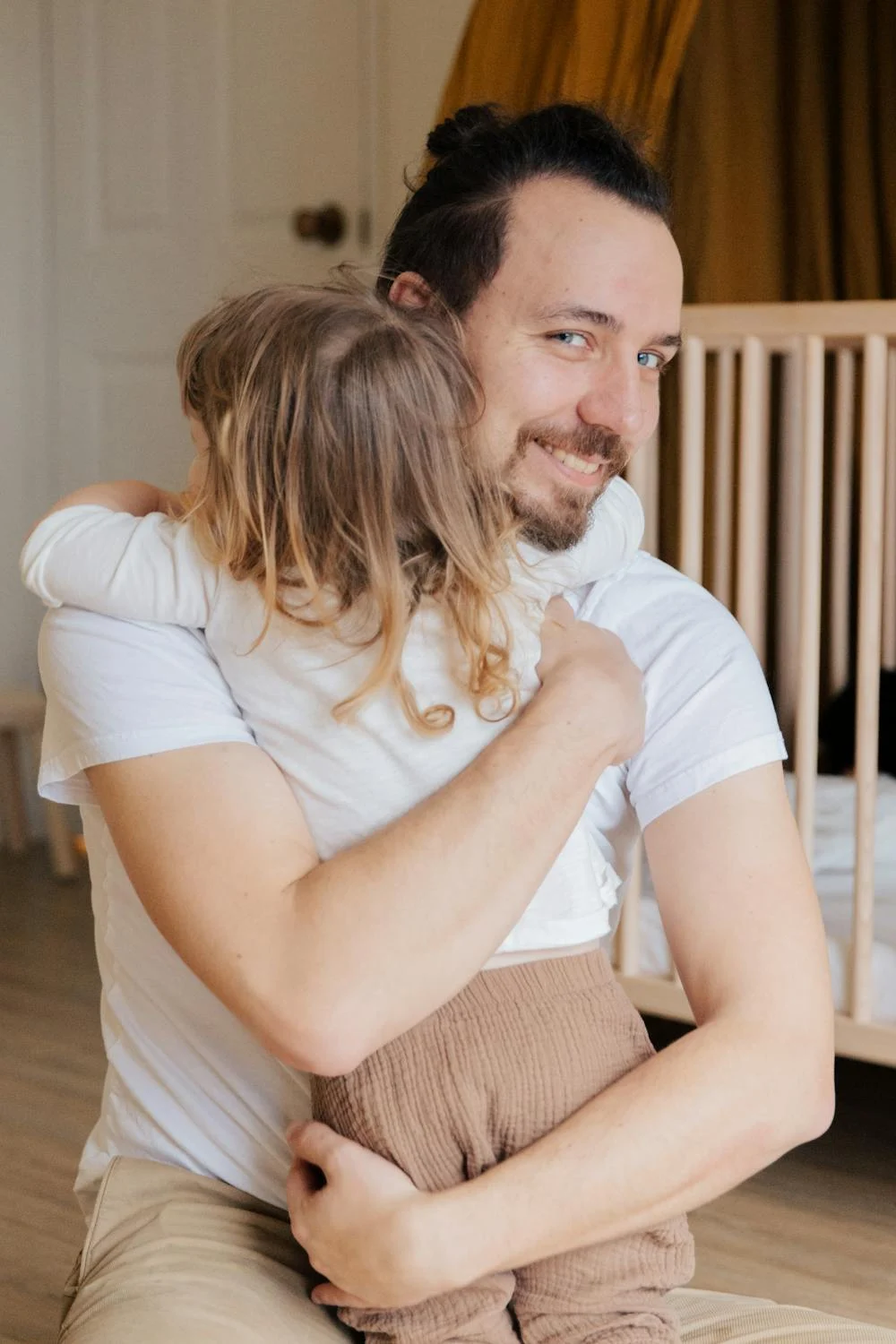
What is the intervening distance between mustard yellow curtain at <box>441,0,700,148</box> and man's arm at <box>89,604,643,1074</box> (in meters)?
1.74

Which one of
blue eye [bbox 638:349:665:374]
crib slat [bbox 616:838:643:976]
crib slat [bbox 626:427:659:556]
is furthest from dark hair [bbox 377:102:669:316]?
crib slat [bbox 616:838:643:976]

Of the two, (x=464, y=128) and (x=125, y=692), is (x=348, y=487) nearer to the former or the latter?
(x=125, y=692)

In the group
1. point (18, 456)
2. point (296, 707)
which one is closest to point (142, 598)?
point (296, 707)

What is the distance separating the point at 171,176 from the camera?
4055mm

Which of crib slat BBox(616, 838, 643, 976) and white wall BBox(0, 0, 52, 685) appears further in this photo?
white wall BBox(0, 0, 52, 685)

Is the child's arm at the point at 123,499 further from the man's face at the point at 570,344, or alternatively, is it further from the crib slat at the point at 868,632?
the crib slat at the point at 868,632

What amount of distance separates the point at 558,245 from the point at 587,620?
12.3 inches

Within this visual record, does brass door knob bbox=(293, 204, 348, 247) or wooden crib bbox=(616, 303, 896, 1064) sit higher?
brass door knob bbox=(293, 204, 348, 247)

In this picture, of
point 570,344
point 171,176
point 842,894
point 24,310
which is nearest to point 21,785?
point 24,310

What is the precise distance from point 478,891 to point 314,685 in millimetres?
191

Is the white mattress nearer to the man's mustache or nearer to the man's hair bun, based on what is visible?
the man's mustache

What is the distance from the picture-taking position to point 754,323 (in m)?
2.05

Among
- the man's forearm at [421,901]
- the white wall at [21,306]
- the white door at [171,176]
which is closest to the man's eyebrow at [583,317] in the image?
the man's forearm at [421,901]

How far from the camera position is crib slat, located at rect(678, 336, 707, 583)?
210 cm
